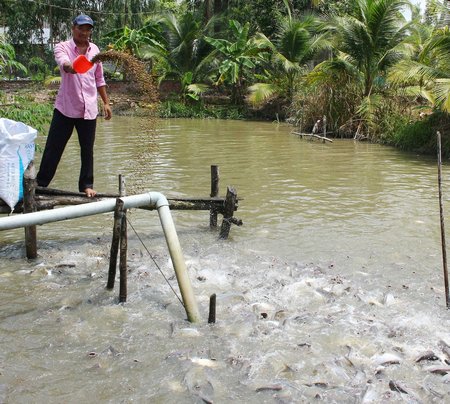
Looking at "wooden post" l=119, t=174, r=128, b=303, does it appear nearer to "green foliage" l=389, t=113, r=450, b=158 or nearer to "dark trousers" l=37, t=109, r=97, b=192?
"dark trousers" l=37, t=109, r=97, b=192

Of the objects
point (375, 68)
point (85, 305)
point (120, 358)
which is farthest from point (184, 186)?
point (375, 68)

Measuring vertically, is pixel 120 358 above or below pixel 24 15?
below

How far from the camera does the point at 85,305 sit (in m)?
4.52

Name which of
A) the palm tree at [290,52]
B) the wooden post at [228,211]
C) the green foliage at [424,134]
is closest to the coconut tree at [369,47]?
the green foliage at [424,134]

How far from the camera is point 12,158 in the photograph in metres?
5.16

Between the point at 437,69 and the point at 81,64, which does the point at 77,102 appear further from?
the point at 437,69

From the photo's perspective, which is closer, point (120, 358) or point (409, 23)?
point (120, 358)

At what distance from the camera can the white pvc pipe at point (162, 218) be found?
4.03m

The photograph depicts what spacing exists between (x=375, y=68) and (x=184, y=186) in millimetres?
9371

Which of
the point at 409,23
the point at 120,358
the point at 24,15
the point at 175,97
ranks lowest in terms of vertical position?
the point at 120,358

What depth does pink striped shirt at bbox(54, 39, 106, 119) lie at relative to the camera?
17.9ft

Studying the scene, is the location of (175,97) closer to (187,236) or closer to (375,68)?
(375,68)

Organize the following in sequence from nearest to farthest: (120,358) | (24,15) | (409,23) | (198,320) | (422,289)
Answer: (120,358)
(198,320)
(422,289)
(409,23)
(24,15)

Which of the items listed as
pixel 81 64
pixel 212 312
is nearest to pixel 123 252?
pixel 212 312
